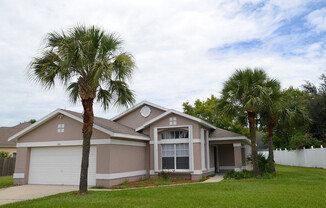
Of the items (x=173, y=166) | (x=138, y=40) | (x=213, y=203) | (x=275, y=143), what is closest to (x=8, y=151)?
(x=173, y=166)

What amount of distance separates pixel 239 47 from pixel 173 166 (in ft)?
29.0

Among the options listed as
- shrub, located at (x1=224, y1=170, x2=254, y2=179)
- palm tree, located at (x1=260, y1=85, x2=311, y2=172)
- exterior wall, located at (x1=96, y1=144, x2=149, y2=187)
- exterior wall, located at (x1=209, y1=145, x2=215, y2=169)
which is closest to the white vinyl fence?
palm tree, located at (x1=260, y1=85, x2=311, y2=172)

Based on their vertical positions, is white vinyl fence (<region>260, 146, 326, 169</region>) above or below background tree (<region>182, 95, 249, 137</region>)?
below

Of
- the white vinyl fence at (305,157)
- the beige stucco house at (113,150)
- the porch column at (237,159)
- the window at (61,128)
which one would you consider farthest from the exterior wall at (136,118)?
the white vinyl fence at (305,157)

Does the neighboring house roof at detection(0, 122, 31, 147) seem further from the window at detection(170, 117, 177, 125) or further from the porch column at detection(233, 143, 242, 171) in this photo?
the porch column at detection(233, 143, 242, 171)

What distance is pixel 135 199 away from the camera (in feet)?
A: 33.9

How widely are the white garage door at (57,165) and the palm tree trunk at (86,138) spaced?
3.68 meters

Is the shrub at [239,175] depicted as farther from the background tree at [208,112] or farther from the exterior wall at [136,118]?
the background tree at [208,112]

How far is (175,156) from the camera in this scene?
60.0ft

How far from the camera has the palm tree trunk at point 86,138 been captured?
11938 mm

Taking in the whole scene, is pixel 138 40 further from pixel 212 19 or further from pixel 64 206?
pixel 64 206

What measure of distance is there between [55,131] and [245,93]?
12049 millimetres

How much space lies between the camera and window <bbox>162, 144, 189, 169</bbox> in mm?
18094

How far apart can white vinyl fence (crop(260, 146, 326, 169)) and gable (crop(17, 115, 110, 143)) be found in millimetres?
16525
